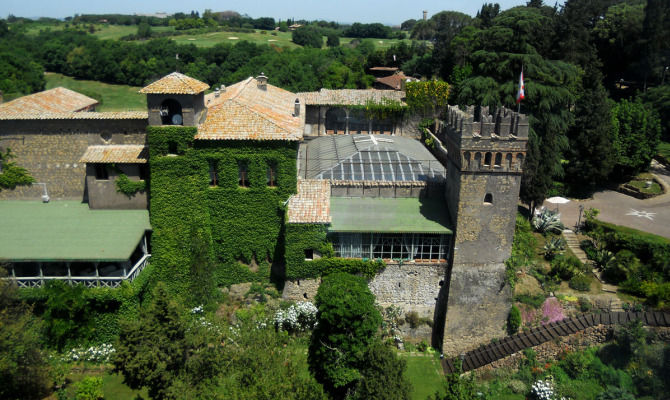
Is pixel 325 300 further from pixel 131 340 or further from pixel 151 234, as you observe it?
pixel 151 234

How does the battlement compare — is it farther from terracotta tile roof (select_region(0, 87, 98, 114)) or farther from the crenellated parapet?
terracotta tile roof (select_region(0, 87, 98, 114))

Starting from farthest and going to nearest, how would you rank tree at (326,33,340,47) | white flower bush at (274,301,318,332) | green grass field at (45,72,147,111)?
tree at (326,33,340,47) → green grass field at (45,72,147,111) → white flower bush at (274,301,318,332)

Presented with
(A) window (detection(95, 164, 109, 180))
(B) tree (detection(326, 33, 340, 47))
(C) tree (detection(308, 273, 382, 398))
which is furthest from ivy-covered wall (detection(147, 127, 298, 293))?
(B) tree (detection(326, 33, 340, 47))

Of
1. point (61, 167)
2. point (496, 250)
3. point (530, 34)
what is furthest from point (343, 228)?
point (530, 34)

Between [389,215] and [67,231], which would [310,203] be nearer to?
[389,215]

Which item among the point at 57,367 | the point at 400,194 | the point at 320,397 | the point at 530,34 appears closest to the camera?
the point at 320,397

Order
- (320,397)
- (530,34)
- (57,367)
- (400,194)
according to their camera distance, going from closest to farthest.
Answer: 1. (320,397)
2. (57,367)
3. (400,194)
4. (530,34)
